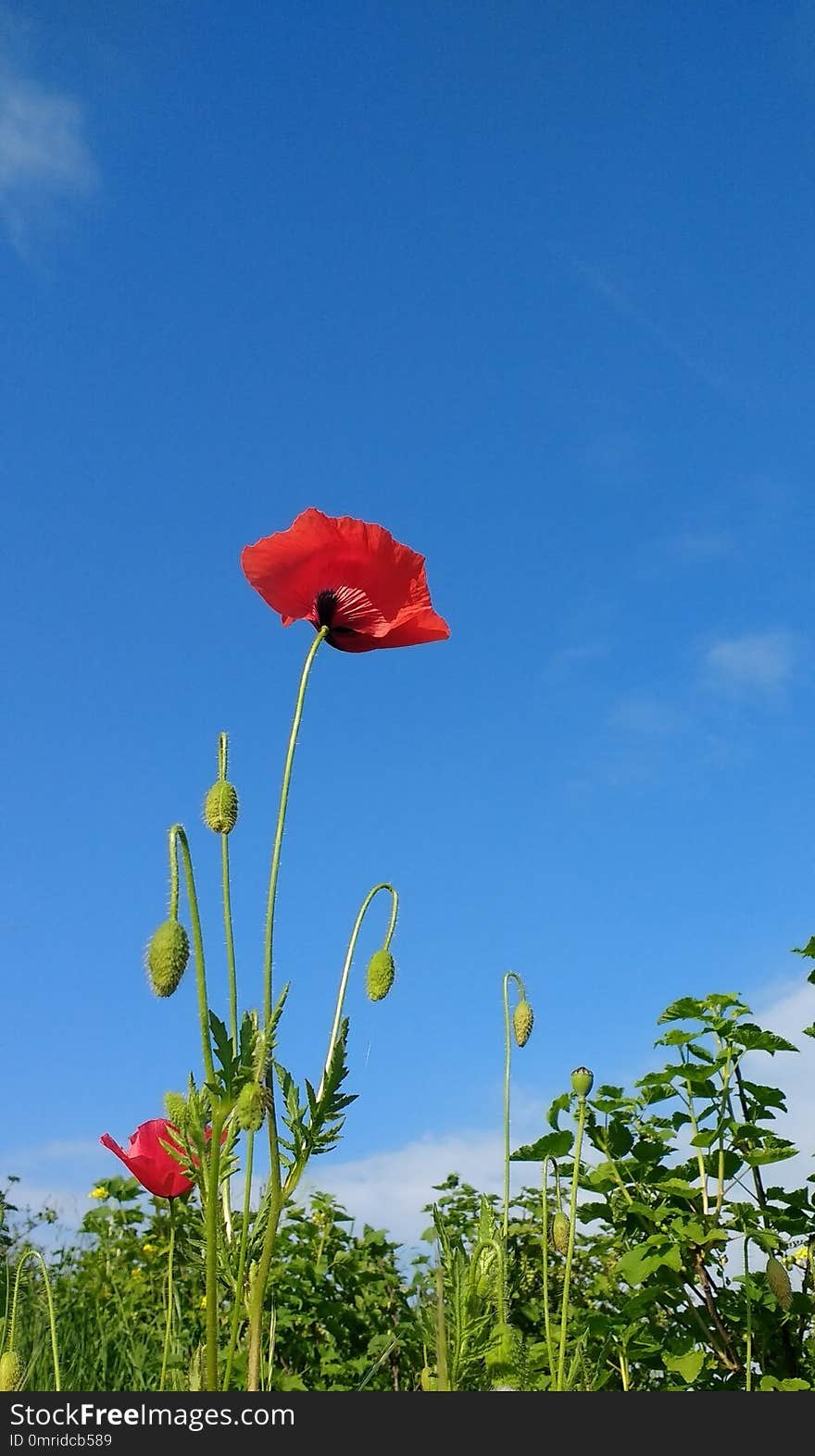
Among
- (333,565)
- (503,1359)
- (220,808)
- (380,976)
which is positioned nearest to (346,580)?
(333,565)

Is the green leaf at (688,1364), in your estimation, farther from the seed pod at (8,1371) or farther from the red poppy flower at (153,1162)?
the seed pod at (8,1371)

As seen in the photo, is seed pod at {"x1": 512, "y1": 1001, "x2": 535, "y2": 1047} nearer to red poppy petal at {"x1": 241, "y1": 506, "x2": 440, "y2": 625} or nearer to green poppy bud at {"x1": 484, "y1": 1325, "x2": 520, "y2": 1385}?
green poppy bud at {"x1": 484, "y1": 1325, "x2": 520, "y2": 1385}

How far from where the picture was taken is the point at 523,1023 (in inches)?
92.8

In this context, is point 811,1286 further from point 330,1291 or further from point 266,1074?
point 266,1074

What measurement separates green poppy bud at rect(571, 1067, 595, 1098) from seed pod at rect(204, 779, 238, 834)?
104 centimetres

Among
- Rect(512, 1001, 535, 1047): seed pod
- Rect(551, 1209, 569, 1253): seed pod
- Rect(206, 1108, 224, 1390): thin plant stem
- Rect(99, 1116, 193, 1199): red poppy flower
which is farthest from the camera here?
Rect(551, 1209, 569, 1253): seed pod

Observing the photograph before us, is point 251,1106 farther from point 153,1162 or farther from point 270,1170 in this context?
point 153,1162

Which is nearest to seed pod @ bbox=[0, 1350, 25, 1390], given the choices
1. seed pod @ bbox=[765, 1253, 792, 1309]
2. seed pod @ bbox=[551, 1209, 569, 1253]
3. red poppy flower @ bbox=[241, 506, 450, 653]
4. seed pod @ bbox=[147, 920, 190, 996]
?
seed pod @ bbox=[147, 920, 190, 996]

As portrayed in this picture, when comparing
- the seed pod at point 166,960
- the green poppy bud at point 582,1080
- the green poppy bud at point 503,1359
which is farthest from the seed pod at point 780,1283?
the seed pod at point 166,960

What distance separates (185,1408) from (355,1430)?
0.21 m

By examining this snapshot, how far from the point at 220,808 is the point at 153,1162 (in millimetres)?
865

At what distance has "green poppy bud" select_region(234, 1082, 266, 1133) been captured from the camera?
1.44 m

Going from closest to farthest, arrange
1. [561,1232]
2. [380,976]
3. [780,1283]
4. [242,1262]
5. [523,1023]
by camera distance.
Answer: [242,1262], [380,976], [523,1023], [561,1232], [780,1283]

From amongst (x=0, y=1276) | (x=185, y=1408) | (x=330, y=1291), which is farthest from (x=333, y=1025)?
(x=0, y=1276)
